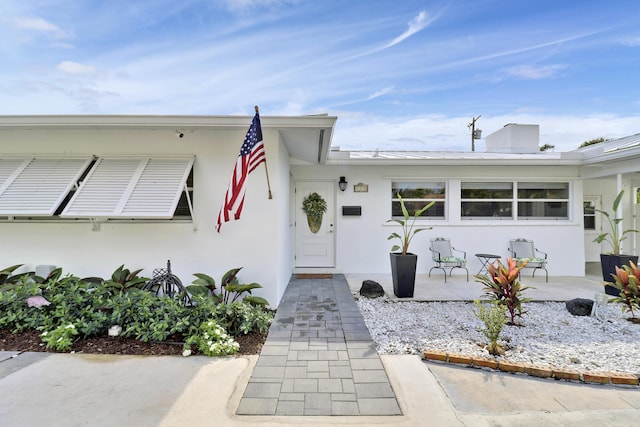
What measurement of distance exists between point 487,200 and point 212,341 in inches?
265

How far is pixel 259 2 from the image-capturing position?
578cm

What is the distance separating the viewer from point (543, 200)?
23.2 ft

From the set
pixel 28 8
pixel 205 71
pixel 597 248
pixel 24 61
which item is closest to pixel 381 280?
pixel 205 71

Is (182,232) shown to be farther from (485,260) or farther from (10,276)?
(485,260)

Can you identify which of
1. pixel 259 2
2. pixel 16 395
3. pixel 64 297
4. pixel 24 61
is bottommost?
pixel 16 395

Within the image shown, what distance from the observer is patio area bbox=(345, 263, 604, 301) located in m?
5.04

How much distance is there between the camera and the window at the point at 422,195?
276 inches

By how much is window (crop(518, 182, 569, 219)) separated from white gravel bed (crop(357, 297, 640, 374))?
3043 mm

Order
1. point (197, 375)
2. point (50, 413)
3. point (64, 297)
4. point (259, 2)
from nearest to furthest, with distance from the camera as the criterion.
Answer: point (50, 413), point (197, 375), point (64, 297), point (259, 2)

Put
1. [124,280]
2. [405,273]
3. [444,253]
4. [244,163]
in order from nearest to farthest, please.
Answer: [244,163], [124,280], [405,273], [444,253]

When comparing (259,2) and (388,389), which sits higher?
(259,2)

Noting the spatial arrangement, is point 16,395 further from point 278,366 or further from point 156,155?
point 156,155

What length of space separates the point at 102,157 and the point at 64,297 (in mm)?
2018

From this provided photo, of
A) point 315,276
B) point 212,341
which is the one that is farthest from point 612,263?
point 212,341
